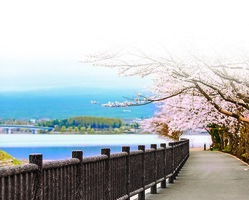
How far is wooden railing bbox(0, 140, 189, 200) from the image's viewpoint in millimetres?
7820

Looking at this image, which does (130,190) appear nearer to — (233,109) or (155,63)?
(155,63)

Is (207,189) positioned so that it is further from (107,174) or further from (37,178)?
(37,178)

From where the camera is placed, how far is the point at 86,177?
1130cm

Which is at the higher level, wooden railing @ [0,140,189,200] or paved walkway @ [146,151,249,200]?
wooden railing @ [0,140,189,200]

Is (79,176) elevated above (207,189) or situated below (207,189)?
above

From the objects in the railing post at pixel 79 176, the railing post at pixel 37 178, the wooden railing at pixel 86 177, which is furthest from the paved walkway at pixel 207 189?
the railing post at pixel 37 178

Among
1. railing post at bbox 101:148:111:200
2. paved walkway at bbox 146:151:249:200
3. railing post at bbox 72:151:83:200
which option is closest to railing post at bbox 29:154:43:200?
railing post at bbox 72:151:83:200

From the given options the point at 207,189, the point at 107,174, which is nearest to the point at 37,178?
the point at 107,174

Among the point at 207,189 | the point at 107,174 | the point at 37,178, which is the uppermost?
the point at 37,178

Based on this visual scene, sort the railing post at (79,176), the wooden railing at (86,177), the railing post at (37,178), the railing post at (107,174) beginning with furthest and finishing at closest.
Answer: the railing post at (107,174)
the railing post at (79,176)
the railing post at (37,178)
the wooden railing at (86,177)

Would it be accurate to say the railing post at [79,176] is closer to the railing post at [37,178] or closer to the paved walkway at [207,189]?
the railing post at [37,178]

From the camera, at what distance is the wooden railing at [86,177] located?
7.82 meters

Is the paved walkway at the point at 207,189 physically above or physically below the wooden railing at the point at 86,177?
below

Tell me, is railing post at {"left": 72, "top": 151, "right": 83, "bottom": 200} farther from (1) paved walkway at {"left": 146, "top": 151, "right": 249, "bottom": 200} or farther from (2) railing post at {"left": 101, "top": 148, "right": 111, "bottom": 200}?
(1) paved walkway at {"left": 146, "top": 151, "right": 249, "bottom": 200}
